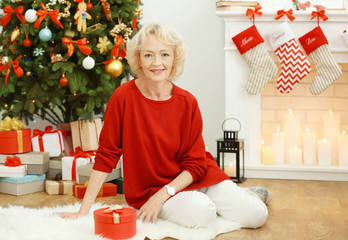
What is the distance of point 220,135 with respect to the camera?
347 centimetres

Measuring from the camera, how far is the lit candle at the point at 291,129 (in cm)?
321

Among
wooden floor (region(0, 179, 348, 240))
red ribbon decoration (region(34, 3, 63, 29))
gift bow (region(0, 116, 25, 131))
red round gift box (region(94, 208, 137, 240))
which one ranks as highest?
red ribbon decoration (region(34, 3, 63, 29))

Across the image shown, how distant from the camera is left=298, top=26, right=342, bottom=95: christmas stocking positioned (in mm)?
2922

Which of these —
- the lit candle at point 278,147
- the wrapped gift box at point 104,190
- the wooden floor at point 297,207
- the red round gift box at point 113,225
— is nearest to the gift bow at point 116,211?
the red round gift box at point 113,225

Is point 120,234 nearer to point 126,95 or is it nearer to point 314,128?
point 126,95

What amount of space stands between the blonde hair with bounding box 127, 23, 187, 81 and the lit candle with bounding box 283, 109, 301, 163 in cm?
148

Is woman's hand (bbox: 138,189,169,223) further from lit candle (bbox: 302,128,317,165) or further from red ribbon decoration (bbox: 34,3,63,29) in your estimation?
lit candle (bbox: 302,128,317,165)

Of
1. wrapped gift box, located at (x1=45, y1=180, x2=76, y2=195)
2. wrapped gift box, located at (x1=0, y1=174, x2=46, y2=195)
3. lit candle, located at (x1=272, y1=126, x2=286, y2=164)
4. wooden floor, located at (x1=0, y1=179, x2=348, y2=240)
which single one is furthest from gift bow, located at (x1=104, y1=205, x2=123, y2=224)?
lit candle, located at (x1=272, y1=126, x2=286, y2=164)

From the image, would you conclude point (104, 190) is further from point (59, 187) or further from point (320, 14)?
point (320, 14)

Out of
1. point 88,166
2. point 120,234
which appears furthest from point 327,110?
point 120,234

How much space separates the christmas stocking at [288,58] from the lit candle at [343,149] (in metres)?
0.46

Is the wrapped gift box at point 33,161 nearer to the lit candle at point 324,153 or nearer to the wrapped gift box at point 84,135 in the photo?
the wrapped gift box at point 84,135

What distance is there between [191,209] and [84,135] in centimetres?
121

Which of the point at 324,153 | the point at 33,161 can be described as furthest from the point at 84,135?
the point at 324,153
